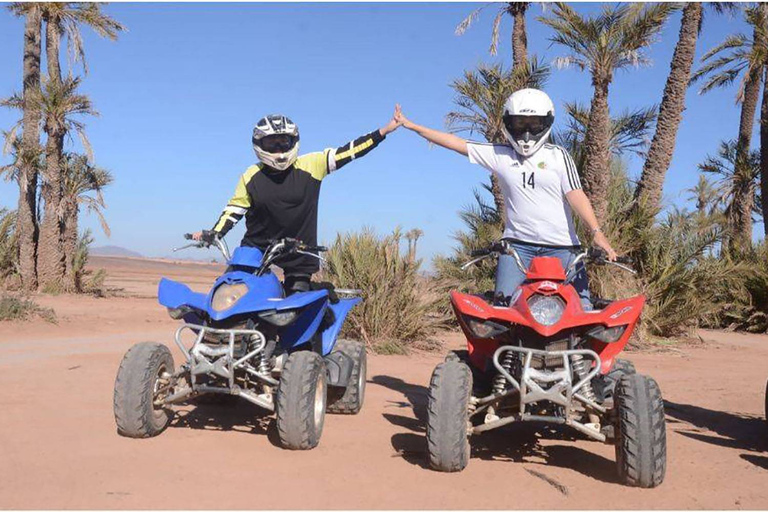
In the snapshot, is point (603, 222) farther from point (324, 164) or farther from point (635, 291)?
point (324, 164)

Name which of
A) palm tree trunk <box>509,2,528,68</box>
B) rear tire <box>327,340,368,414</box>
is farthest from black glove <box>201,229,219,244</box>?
palm tree trunk <box>509,2,528,68</box>

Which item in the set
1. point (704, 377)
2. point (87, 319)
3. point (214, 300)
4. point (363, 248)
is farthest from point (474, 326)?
point (87, 319)

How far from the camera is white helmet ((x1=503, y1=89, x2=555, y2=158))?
4.73 metres

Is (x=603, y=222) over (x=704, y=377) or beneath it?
over

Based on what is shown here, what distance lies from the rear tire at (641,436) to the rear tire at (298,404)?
1.82 meters

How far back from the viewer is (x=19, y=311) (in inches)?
468

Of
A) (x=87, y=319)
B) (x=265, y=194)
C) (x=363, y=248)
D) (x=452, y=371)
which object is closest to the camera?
(x=452, y=371)

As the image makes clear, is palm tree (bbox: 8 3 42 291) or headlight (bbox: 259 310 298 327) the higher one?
palm tree (bbox: 8 3 42 291)

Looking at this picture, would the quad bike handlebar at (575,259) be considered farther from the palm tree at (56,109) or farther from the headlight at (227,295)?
the palm tree at (56,109)

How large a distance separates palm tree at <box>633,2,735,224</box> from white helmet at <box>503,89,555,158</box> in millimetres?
9303

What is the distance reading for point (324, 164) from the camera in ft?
18.9

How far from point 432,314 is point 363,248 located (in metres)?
2.05

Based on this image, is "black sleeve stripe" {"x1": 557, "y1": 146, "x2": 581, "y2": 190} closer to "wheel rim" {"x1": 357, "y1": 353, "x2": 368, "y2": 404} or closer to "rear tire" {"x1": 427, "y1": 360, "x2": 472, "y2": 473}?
"rear tire" {"x1": 427, "y1": 360, "x2": 472, "y2": 473}

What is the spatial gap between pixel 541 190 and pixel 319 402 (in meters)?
2.05
